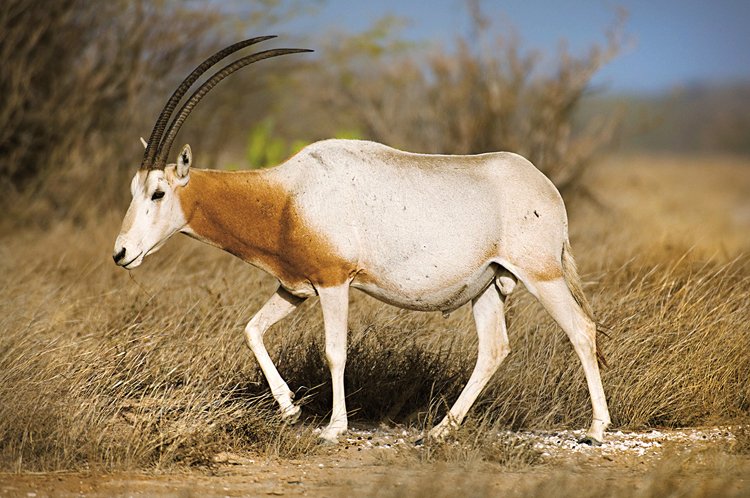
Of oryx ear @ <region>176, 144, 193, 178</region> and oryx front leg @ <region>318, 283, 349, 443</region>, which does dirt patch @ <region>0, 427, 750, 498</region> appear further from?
oryx ear @ <region>176, 144, 193, 178</region>

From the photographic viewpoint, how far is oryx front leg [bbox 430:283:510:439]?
233 inches

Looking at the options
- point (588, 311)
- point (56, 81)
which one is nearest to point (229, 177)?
point (588, 311)

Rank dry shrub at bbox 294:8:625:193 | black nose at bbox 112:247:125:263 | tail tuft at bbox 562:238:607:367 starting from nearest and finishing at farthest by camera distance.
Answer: black nose at bbox 112:247:125:263 → tail tuft at bbox 562:238:607:367 → dry shrub at bbox 294:8:625:193

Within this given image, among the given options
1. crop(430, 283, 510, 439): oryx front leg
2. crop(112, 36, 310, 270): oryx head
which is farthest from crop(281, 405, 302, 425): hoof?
crop(112, 36, 310, 270): oryx head

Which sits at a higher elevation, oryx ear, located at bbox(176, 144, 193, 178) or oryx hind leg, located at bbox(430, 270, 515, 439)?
oryx ear, located at bbox(176, 144, 193, 178)

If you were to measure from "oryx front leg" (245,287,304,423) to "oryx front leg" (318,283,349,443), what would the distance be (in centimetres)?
24

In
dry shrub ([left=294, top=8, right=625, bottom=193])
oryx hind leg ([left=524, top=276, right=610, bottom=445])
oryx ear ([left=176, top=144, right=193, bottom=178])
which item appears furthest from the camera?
dry shrub ([left=294, top=8, right=625, bottom=193])

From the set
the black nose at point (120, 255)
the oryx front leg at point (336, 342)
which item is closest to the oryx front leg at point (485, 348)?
the oryx front leg at point (336, 342)

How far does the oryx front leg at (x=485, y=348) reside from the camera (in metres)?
5.93

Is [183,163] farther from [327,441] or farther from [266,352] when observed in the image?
[327,441]

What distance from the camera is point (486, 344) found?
240 inches

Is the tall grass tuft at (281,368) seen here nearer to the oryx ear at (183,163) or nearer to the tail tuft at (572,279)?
the tail tuft at (572,279)

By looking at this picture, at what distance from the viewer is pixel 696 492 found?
183 inches

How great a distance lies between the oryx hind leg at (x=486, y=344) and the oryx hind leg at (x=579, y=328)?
0.26 m
